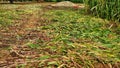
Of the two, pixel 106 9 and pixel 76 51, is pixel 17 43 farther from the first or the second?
pixel 106 9

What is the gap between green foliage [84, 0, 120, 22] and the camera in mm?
6914

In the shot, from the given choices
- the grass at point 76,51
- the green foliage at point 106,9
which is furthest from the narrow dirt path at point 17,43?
the green foliage at point 106,9

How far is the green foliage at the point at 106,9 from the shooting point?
6914 millimetres

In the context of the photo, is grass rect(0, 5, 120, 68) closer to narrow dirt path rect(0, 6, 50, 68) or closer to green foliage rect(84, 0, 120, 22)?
narrow dirt path rect(0, 6, 50, 68)

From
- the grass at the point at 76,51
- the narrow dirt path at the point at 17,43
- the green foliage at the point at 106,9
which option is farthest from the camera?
the green foliage at the point at 106,9

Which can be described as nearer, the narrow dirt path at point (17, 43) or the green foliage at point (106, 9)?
the narrow dirt path at point (17, 43)

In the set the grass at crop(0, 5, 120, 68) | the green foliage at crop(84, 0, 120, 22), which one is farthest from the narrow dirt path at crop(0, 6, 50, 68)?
the green foliage at crop(84, 0, 120, 22)

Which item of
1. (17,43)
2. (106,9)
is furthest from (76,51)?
(106,9)

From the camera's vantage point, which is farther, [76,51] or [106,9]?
[106,9]

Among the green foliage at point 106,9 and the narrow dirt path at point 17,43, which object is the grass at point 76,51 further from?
the green foliage at point 106,9

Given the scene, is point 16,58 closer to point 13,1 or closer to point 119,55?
point 119,55

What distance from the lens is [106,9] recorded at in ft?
23.6

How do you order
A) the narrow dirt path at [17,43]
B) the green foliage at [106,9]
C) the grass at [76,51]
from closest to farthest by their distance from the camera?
the grass at [76,51]
the narrow dirt path at [17,43]
the green foliage at [106,9]

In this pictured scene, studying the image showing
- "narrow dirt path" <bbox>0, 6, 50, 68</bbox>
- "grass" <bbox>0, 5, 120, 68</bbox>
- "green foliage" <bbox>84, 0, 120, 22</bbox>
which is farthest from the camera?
"green foliage" <bbox>84, 0, 120, 22</bbox>
